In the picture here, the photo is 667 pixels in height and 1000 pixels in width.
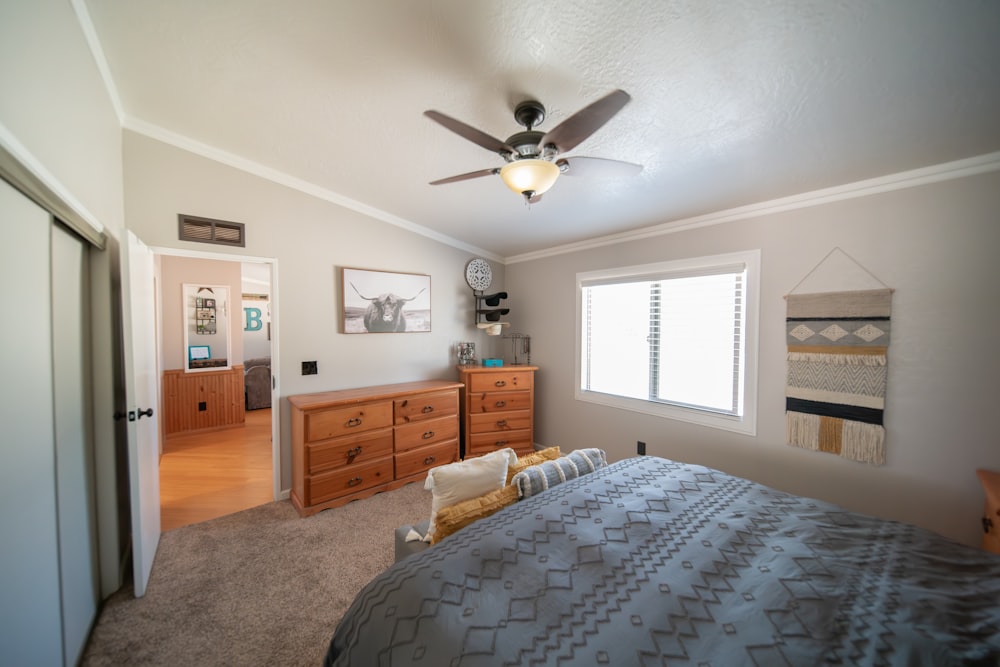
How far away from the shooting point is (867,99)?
1.46 m

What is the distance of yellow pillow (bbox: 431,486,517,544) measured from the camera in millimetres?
1471

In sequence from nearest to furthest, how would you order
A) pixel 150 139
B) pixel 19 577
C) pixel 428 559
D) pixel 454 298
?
pixel 19 577 < pixel 428 559 < pixel 150 139 < pixel 454 298

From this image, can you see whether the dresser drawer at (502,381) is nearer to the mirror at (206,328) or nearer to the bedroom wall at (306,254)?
the bedroom wall at (306,254)

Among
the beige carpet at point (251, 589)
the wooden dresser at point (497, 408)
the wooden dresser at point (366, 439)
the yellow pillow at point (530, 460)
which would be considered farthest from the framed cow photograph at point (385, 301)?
the yellow pillow at point (530, 460)

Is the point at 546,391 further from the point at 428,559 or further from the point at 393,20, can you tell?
the point at 393,20

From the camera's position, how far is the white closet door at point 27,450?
1049 millimetres

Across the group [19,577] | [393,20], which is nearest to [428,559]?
[19,577]

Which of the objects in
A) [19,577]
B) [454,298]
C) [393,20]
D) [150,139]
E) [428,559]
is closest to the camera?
[19,577]

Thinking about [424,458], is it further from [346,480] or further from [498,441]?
[498,441]

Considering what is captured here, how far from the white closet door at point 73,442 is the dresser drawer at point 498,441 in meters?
2.59

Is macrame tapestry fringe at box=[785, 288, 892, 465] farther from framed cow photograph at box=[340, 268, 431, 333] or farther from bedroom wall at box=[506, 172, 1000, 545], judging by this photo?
framed cow photograph at box=[340, 268, 431, 333]

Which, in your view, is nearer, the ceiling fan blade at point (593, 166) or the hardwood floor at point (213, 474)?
the ceiling fan blade at point (593, 166)

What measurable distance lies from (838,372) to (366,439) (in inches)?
135

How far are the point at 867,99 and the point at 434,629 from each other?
2558mm
